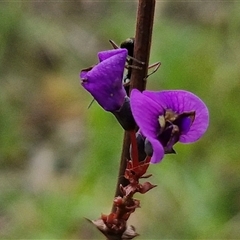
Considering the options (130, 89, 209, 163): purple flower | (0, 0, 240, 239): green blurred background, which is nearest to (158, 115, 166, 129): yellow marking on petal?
(130, 89, 209, 163): purple flower

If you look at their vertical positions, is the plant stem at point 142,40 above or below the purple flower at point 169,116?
above

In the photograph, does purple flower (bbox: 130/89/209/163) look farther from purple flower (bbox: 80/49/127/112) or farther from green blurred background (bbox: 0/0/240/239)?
green blurred background (bbox: 0/0/240/239)

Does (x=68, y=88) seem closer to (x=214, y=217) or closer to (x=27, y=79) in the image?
(x=27, y=79)

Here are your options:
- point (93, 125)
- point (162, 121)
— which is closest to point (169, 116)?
point (162, 121)

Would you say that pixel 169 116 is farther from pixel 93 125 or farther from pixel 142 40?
pixel 93 125

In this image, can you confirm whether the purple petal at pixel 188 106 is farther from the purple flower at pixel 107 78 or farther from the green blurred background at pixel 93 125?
the green blurred background at pixel 93 125

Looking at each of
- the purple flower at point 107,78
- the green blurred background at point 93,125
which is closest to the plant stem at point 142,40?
the purple flower at point 107,78
